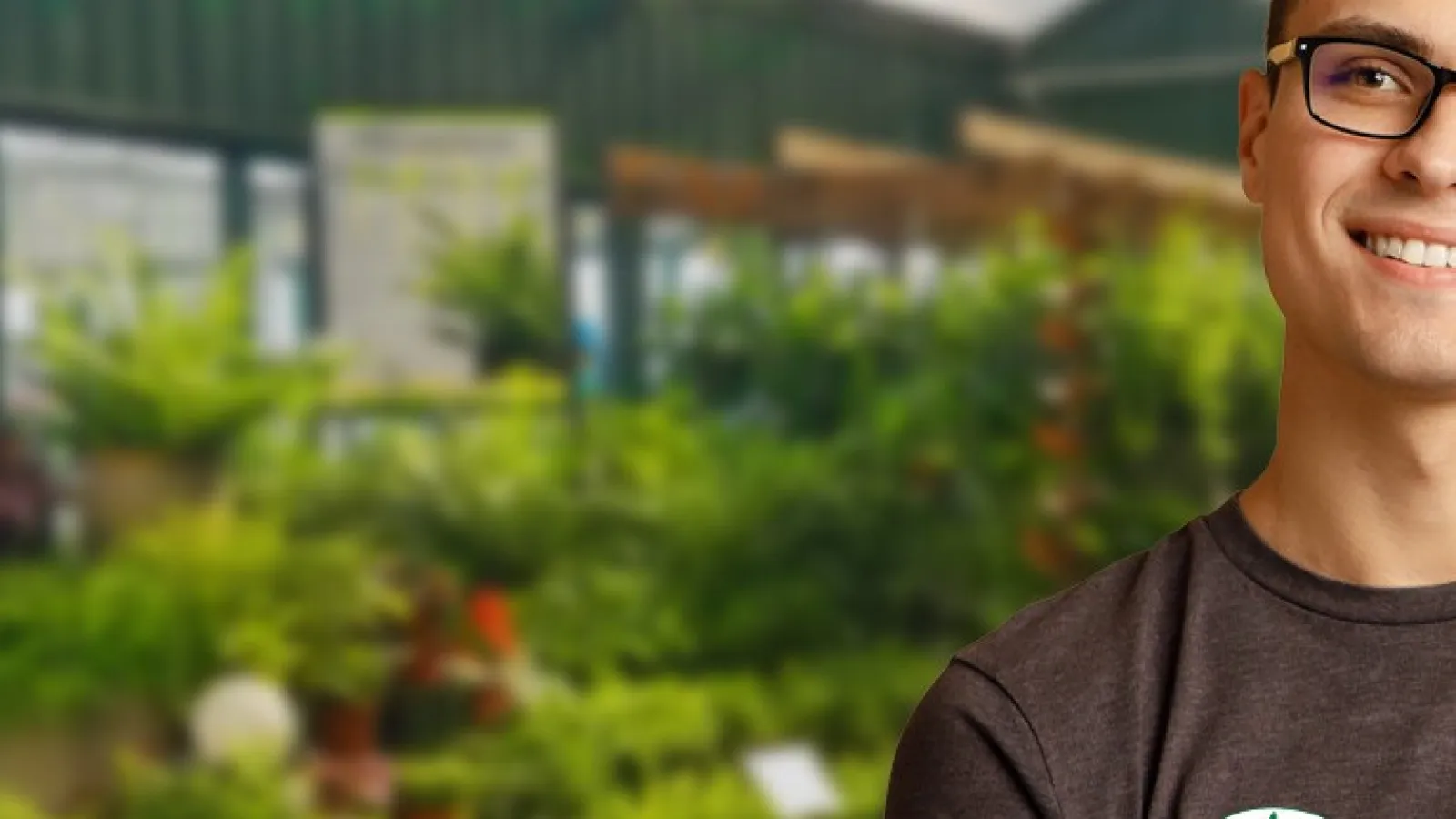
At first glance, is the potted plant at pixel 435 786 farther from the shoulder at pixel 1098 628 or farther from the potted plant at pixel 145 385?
the shoulder at pixel 1098 628

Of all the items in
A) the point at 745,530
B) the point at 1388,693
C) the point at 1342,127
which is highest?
the point at 1342,127

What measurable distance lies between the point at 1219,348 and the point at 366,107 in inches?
49.8

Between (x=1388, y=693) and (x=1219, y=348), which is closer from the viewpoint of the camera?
(x=1388, y=693)

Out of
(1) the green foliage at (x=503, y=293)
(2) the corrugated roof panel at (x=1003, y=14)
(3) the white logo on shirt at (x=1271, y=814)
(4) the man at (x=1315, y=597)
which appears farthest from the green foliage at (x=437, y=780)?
(3) the white logo on shirt at (x=1271, y=814)

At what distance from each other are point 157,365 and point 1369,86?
1636 mm

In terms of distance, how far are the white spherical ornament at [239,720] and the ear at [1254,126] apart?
1.54 meters

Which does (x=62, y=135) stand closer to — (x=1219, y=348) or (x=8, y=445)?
(x=8, y=445)

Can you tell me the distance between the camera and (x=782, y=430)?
8.38 ft

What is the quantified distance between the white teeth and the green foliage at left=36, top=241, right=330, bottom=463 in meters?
1.63

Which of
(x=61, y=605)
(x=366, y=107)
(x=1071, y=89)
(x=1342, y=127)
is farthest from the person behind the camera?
(x=1071, y=89)

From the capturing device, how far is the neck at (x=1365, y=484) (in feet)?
2.51

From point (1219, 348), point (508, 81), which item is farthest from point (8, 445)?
point (1219, 348)

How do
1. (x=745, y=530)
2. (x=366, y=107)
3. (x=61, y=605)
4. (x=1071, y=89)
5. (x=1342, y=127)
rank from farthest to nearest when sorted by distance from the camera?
1. (x=1071, y=89)
2. (x=745, y=530)
3. (x=366, y=107)
4. (x=61, y=605)
5. (x=1342, y=127)

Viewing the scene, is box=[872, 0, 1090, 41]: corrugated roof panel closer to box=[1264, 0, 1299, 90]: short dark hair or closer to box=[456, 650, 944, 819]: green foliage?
box=[456, 650, 944, 819]: green foliage
